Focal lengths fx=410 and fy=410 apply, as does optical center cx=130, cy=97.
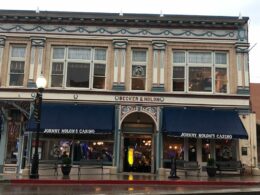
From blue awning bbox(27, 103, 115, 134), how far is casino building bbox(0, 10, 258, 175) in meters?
0.06

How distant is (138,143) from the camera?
25.4m

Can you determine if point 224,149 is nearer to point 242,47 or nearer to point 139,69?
point 242,47

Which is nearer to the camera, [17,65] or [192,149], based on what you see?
[192,149]

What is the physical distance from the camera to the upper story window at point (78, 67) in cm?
2536

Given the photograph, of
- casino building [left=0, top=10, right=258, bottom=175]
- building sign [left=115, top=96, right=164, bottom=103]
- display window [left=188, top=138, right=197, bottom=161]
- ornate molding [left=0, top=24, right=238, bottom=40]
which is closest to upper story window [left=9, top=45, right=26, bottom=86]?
casino building [left=0, top=10, right=258, bottom=175]

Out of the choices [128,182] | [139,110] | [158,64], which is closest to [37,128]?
[128,182]

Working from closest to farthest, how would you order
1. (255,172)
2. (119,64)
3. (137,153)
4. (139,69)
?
(255,172)
(119,64)
(137,153)
(139,69)

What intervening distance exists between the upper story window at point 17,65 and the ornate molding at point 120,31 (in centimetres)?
122

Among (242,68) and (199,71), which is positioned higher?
(242,68)

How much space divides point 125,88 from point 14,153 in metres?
7.84

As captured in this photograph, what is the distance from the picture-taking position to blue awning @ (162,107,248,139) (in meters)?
23.1

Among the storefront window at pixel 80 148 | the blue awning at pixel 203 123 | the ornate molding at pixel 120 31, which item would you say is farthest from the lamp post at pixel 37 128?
the blue awning at pixel 203 123

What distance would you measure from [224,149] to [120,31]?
966cm

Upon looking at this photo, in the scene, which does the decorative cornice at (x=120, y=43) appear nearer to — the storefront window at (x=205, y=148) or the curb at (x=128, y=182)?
the storefront window at (x=205, y=148)
